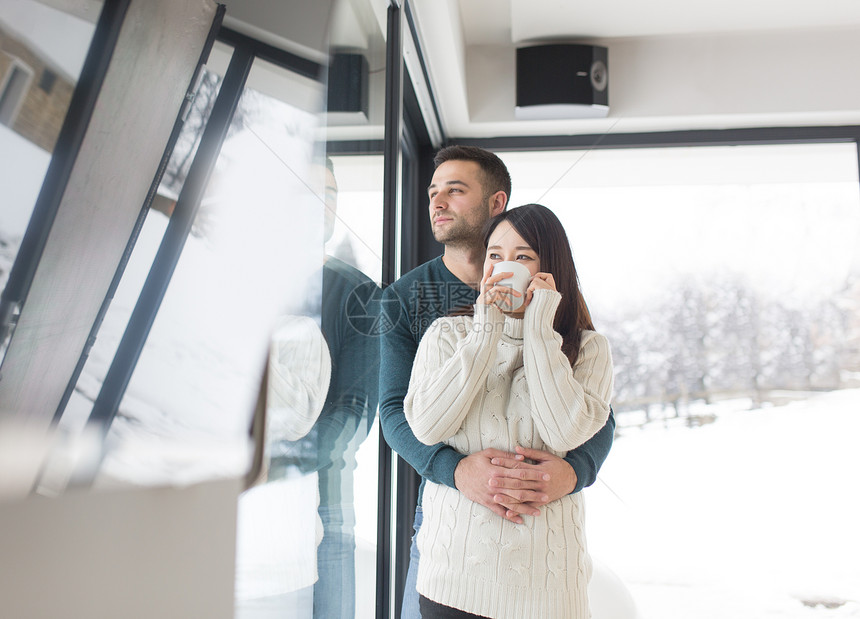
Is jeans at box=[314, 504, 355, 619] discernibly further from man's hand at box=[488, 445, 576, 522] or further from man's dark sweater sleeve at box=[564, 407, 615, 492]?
man's dark sweater sleeve at box=[564, 407, 615, 492]

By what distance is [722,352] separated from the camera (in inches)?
97.2

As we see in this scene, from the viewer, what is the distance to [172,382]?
1.51 ft

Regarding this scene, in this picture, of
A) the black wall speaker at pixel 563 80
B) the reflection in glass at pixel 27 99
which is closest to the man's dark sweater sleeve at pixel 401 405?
the reflection in glass at pixel 27 99

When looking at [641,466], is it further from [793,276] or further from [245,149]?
[245,149]

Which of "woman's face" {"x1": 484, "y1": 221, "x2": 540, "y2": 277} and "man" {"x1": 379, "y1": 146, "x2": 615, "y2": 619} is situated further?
"woman's face" {"x1": 484, "y1": 221, "x2": 540, "y2": 277}

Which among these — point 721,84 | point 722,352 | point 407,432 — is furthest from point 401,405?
point 721,84

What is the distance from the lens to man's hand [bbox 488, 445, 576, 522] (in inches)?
35.0

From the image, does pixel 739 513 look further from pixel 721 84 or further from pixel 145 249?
pixel 145 249

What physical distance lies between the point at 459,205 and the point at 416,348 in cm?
34

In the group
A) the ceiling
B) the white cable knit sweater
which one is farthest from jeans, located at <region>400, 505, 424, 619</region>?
the ceiling

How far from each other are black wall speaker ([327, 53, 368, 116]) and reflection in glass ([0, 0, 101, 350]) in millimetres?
622

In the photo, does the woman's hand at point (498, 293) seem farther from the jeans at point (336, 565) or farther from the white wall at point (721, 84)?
the white wall at point (721, 84)

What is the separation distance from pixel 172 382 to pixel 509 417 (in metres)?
0.60

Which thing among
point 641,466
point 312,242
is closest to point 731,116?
point 641,466
